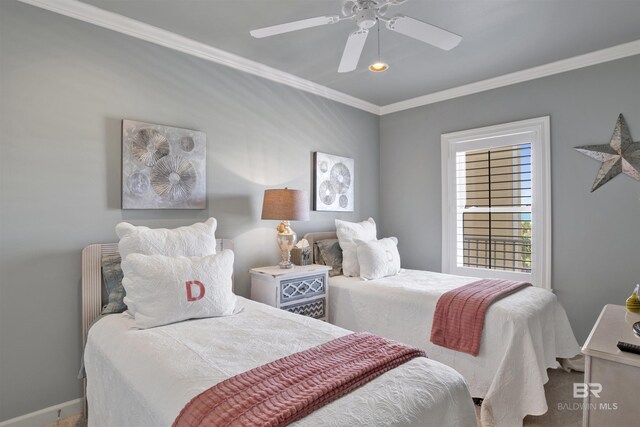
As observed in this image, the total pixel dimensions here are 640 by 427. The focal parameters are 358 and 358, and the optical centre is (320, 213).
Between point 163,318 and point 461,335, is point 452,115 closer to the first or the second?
point 461,335

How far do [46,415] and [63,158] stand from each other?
1.54 m

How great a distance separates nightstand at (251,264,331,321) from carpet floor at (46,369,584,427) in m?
1.35

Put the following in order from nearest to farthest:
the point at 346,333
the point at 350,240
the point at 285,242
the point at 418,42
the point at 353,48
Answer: the point at 346,333 < the point at 353,48 < the point at 418,42 < the point at 285,242 < the point at 350,240

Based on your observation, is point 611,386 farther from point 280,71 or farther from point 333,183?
point 280,71

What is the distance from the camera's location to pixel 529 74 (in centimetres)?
335

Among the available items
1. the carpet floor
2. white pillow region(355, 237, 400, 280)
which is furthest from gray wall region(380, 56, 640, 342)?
white pillow region(355, 237, 400, 280)

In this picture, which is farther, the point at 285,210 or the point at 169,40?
the point at 285,210

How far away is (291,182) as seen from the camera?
139 inches

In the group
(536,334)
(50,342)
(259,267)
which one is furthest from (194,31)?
(536,334)

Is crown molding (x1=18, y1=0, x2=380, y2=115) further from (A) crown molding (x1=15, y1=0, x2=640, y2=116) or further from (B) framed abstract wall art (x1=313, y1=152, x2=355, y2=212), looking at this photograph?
(B) framed abstract wall art (x1=313, y1=152, x2=355, y2=212)

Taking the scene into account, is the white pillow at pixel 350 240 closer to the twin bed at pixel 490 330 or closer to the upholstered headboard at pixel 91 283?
the twin bed at pixel 490 330

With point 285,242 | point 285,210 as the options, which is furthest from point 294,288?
point 285,210

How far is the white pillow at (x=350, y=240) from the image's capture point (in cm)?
335

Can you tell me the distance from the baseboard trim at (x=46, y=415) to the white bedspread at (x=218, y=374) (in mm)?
513
